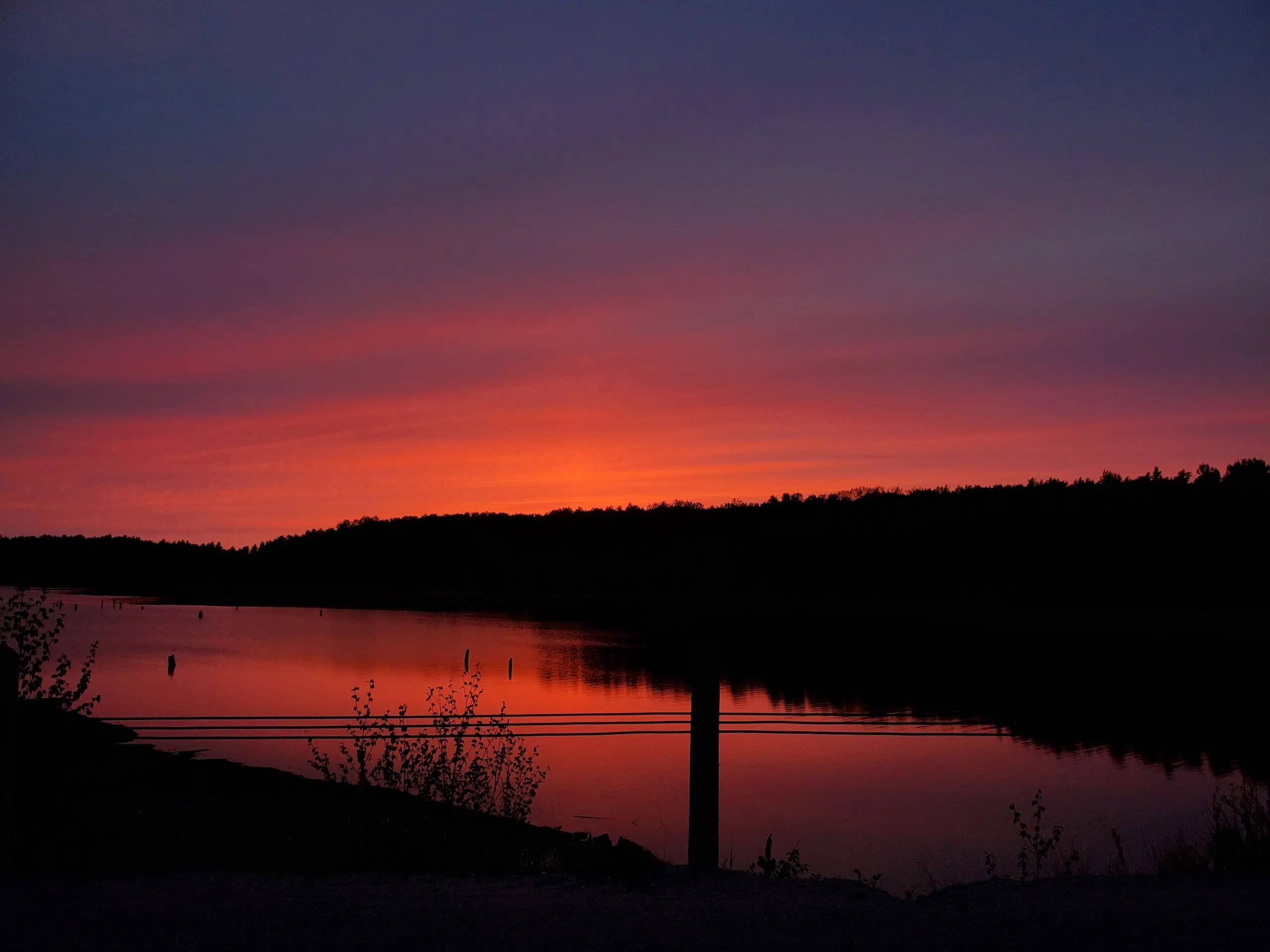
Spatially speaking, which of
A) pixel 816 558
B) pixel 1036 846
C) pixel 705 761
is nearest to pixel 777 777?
pixel 1036 846

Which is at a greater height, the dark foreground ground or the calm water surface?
the dark foreground ground

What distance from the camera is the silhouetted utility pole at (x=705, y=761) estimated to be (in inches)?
300

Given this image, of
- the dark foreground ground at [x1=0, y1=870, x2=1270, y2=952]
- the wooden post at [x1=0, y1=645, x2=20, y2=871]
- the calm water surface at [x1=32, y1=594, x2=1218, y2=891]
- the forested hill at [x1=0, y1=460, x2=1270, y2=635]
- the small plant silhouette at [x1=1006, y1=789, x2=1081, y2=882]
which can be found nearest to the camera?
the dark foreground ground at [x1=0, y1=870, x2=1270, y2=952]

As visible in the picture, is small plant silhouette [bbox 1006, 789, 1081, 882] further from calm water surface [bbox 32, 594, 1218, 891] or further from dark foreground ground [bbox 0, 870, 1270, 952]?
dark foreground ground [bbox 0, 870, 1270, 952]

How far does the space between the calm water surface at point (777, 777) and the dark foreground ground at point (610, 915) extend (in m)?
10.2

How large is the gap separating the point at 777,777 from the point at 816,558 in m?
89.8

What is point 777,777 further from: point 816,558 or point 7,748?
point 816,558

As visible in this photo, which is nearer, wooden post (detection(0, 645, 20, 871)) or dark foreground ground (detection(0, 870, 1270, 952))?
dark foreground ground (detection(0, 870, 1270, 952))

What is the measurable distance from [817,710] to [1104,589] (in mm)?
45471

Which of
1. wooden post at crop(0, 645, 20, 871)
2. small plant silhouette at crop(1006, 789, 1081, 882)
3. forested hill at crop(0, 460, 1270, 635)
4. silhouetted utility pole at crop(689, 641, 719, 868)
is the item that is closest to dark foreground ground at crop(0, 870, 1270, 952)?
wooden post at crop(0, 645, 20, 871)

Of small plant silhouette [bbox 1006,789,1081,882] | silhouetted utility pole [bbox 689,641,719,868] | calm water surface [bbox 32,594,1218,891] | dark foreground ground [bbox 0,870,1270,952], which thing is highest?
silhouetted utility pole [bbox 689,641,719,868]

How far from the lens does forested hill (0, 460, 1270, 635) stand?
80.3 metres

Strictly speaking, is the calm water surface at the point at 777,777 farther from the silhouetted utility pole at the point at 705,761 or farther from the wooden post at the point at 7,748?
the wooden post at the point at 7,748

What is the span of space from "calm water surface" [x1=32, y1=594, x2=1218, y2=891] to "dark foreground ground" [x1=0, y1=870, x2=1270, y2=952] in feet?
33.6
